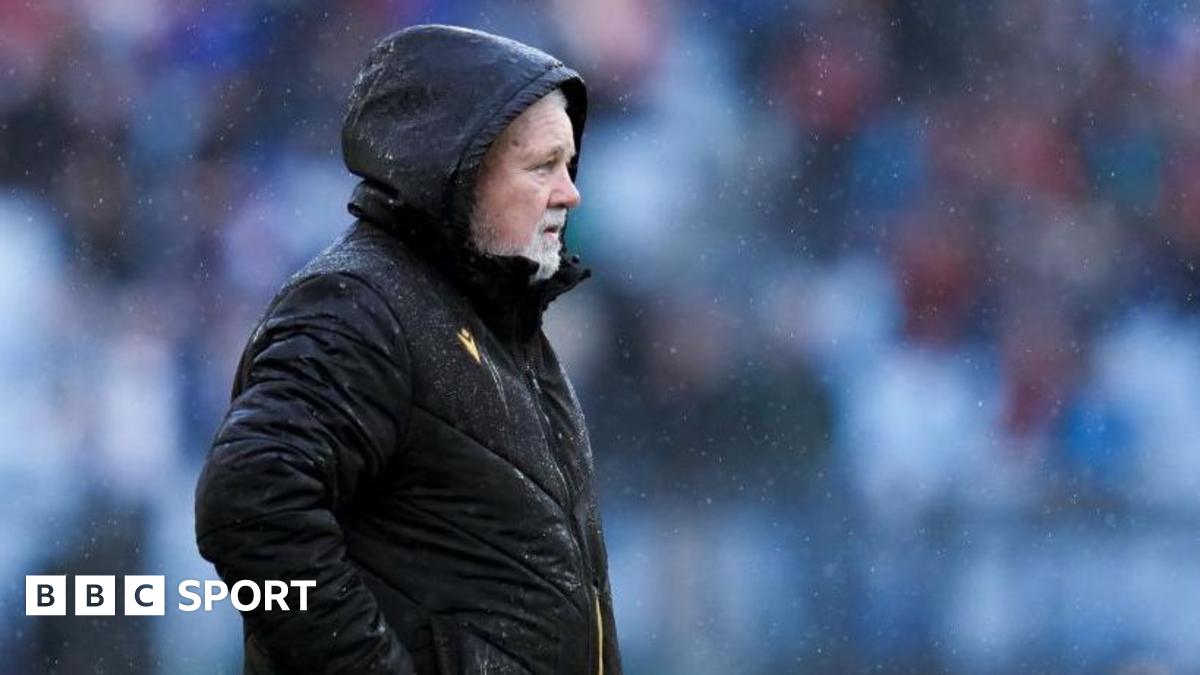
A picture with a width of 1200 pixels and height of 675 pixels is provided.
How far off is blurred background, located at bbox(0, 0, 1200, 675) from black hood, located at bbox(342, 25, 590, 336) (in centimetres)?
264

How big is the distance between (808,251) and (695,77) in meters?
0.56

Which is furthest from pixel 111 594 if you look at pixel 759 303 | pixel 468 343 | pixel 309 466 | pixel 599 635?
pixel 309 466

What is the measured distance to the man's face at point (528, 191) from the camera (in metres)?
3.07

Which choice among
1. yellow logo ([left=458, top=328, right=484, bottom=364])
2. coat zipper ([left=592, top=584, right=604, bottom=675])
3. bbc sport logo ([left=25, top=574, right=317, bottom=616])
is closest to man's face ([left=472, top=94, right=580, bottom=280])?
yellow logo ([left=458, top=328, right=484, bottom=364])

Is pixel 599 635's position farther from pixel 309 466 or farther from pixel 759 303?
pixel 759 303

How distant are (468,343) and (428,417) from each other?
0.14 metres

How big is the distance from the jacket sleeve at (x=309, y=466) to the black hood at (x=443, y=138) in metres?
0.18

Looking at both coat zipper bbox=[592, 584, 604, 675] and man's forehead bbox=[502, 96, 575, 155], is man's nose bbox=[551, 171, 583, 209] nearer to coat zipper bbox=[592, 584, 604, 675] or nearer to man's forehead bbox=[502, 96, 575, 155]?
man's forehead bbox=[502, 96, 575, 155]

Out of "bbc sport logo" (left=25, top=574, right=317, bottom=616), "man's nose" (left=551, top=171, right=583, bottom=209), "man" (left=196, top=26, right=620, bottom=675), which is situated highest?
"bbc sport logo" (left=25, top=574, right=317, bottom=616)

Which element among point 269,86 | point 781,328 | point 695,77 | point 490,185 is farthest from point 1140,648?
point 490,185

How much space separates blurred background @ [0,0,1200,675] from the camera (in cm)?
558

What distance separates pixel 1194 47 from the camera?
251 inches

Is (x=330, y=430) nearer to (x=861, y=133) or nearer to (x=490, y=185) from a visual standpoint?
(x=490, y=185)

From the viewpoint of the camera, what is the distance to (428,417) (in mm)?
2902
